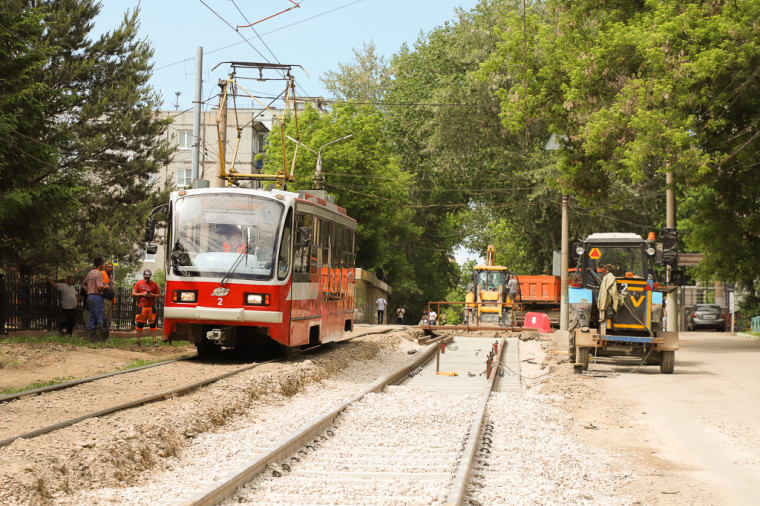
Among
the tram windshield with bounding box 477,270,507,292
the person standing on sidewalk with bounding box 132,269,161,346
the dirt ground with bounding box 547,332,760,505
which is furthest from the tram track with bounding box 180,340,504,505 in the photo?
the tram windshield with bounding box 477,270,507,292

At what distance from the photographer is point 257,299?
644 inches

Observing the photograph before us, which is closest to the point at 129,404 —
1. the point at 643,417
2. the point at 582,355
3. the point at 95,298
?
the point at 643,417

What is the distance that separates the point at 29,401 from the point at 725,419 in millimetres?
9115

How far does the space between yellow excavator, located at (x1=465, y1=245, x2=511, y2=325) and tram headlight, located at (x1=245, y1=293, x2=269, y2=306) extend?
26101mm

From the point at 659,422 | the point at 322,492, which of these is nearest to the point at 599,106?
the point at 659,422

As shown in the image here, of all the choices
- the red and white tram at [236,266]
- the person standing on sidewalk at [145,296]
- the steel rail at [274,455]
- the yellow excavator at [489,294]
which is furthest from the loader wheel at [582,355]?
the yellow excavator at [489,294]

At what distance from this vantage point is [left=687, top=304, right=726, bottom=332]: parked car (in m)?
54.0

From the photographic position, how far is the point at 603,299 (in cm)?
1883

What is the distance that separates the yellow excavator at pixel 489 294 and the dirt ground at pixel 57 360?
77.9 feet

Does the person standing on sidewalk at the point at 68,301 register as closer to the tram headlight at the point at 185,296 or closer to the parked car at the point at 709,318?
the tram headlight at the point at 185,296

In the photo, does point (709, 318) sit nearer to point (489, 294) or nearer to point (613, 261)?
point (489, 294)

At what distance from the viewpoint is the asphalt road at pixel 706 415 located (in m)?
8.65

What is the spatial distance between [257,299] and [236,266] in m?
0.73

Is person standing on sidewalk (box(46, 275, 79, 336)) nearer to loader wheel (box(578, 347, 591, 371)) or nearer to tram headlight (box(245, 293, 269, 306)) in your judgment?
tram headlight (box(245, 293, 269, 306))
